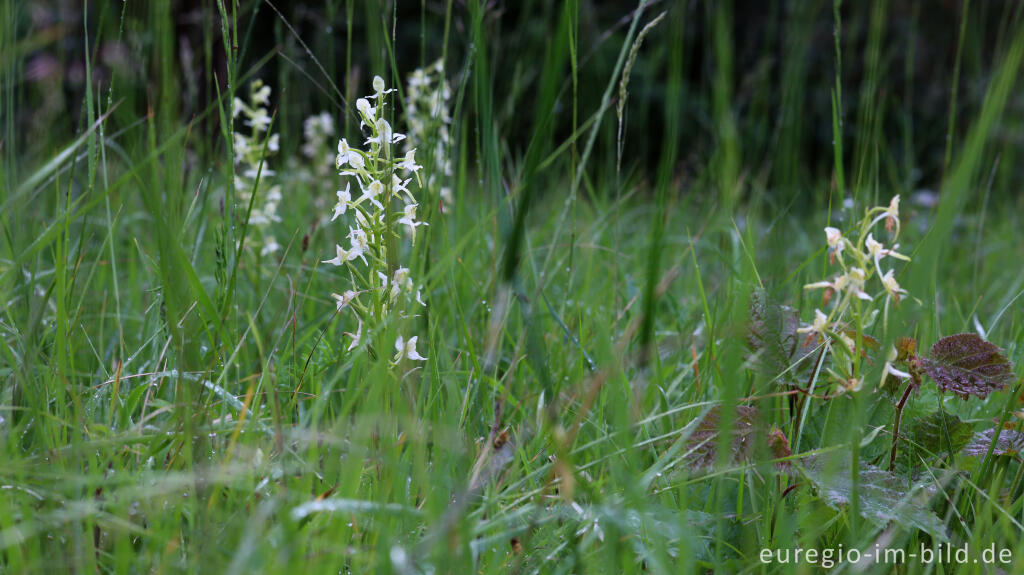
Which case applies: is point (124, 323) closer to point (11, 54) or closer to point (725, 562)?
point (11, 54)

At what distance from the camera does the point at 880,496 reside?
82 centimetres

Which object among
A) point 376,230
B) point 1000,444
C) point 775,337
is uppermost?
point 376,230

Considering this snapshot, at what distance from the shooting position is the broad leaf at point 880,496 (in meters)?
0.77

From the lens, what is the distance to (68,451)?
80 cm

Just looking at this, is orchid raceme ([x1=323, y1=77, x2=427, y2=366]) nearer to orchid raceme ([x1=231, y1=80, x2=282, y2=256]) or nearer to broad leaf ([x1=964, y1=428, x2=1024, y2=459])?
broad leaf ([x1=964, y1=428, x2=1024, y2=459])

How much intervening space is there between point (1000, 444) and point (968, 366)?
0.11m

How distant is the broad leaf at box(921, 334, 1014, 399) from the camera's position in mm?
893

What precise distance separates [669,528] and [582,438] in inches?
13.4

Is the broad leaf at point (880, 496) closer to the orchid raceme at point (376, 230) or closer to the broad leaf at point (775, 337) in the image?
the broad leaf at point (775, 337)

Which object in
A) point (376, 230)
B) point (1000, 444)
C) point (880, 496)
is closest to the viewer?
point (880, 496)

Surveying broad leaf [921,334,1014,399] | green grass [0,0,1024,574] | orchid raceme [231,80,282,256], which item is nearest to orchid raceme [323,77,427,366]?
green grass [0,0,1024,574]

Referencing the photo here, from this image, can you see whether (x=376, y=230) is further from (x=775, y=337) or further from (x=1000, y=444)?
(x=1000, y=444)

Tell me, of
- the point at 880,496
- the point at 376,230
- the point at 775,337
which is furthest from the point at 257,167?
the point at 880,496

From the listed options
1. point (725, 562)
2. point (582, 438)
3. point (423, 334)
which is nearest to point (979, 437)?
point (725, 562)
